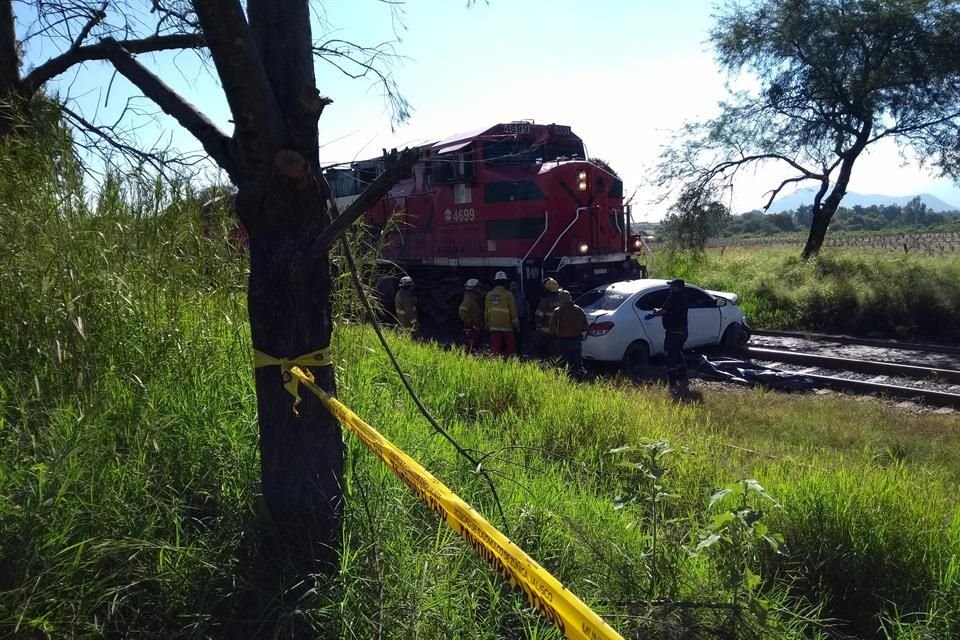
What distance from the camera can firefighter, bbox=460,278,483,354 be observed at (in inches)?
461

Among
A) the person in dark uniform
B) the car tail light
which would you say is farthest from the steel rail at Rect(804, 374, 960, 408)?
the car tail light

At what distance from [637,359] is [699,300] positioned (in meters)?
1.72

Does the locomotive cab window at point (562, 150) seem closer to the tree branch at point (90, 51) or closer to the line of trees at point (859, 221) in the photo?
the tree branch at point (90, 51)

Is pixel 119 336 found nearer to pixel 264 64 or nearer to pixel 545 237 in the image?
pixel 264 64

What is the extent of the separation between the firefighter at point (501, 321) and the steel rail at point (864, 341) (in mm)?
6277

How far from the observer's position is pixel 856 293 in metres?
14.8

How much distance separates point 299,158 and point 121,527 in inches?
59.3

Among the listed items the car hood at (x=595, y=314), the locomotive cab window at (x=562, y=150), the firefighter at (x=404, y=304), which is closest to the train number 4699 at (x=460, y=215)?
the locomotive cab window at (x=562, y=150)

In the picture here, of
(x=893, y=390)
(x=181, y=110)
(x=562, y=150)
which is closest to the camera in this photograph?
(x=181, y=110)

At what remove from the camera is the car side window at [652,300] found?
11.0m

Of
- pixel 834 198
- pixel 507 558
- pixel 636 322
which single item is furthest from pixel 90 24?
pixel 834 198

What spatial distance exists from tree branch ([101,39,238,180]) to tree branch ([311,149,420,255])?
21.2 inches

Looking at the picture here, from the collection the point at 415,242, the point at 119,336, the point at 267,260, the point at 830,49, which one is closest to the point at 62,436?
the point at 119,336

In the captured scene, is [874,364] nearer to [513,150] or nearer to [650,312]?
[650,312]
